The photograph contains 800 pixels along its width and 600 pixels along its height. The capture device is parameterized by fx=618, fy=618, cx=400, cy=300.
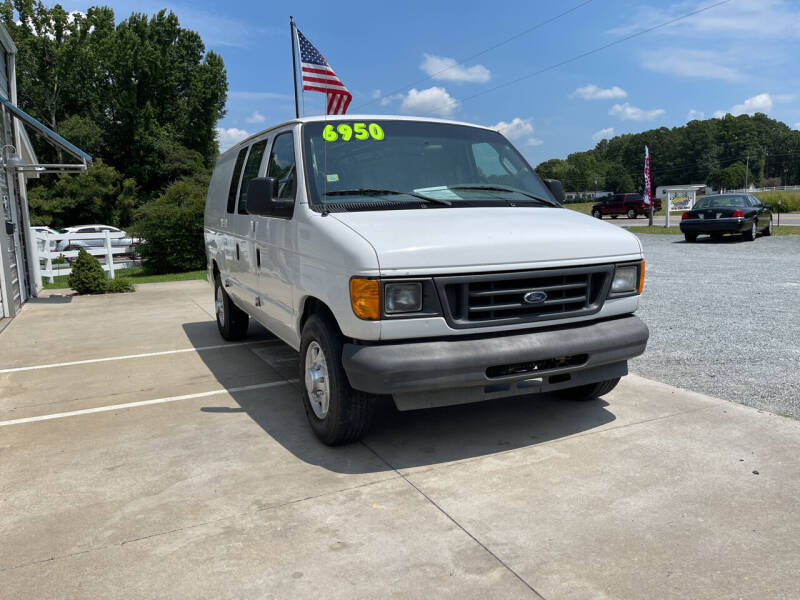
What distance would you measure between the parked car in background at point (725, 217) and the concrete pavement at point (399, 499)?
16.1 metres

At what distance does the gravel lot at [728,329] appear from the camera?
516 cm

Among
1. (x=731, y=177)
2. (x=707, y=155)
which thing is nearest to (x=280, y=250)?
(x=731, y=177)

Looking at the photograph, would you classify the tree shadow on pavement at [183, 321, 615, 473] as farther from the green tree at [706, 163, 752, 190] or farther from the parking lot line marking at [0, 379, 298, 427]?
the green tree at [706, 163, 752, 190]

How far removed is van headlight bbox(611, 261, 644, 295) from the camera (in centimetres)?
414

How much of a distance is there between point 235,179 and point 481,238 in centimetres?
347

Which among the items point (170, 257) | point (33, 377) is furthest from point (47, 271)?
point (33, 377)

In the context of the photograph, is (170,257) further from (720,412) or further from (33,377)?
(720,412)

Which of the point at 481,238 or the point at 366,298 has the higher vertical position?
the point at 481,238

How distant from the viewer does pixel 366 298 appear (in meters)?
3.44

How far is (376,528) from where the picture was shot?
3.03 metres

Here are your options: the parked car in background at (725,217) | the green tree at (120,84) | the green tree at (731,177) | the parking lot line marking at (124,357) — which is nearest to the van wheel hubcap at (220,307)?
the parking lot line marking at (124,357)

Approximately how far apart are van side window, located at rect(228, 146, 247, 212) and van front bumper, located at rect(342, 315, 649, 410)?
3.16m

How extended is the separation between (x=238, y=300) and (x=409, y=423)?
278cm

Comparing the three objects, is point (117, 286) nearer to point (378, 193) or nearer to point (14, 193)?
point (14, 193)
